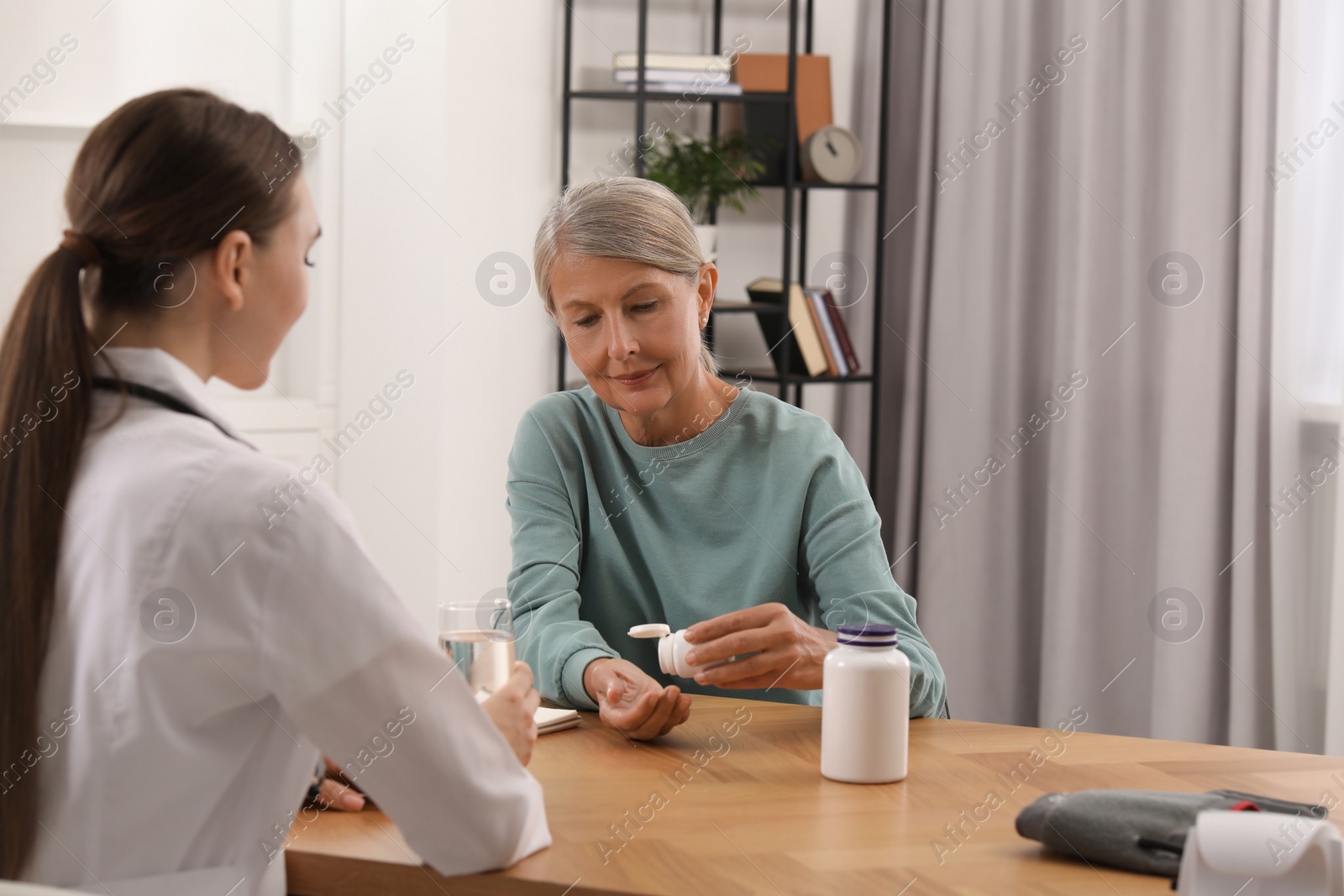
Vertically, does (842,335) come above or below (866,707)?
above

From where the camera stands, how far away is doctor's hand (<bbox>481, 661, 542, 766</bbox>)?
1.15m

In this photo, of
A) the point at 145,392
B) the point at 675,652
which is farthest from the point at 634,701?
the point at 145,392

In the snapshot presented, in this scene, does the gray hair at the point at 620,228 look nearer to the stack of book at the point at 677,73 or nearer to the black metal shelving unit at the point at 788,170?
the black metal shelving unit at the point at 788,170

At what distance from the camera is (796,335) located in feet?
11.2

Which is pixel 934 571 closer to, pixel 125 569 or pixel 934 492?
pixel 934 492

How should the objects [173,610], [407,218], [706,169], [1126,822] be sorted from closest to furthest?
[173,610]
[1126,822]
[407,218]
[706,169]

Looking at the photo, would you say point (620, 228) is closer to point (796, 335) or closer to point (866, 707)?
point (866, 707)

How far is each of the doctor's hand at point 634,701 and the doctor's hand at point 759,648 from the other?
4 cm

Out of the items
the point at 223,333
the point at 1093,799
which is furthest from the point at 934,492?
the point at 223,333

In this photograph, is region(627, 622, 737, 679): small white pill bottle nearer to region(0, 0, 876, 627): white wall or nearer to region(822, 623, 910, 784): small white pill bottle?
region(822, 623, 910, 784): small white pill bottle

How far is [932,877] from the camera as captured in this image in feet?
3.42

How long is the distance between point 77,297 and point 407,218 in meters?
2.27

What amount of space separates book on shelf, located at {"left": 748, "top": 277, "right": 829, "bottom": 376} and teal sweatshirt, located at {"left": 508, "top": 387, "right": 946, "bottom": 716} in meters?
1.51

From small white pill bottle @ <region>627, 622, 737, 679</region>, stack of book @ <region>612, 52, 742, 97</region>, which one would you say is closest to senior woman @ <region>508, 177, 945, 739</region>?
small white pill bottle @ <region>627, 622, 737, 679</region>
